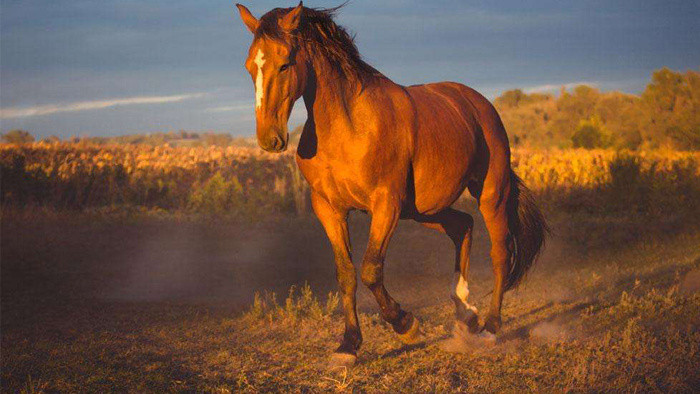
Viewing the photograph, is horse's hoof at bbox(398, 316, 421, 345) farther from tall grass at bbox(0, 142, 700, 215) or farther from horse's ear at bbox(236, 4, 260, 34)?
tall grass at bbox(0, 142, 700, 215)

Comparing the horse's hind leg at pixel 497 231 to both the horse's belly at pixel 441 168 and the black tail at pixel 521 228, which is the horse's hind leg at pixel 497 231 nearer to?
the black tail at pixel 521 228

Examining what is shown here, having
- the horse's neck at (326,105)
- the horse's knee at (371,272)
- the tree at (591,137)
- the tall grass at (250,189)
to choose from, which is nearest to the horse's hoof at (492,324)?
the horse's knee at (371,272)

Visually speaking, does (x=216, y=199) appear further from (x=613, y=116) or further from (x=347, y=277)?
(x=613, y=116)

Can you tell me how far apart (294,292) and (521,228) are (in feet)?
12.0

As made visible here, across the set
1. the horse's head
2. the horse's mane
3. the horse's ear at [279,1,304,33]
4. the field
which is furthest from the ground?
the horse's ear at [279,1,304,33]

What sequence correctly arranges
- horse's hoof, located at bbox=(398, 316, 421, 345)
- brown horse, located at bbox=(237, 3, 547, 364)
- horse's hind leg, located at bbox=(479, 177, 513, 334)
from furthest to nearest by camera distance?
horse's hind leg, located at bbox=(479, 177, 513, 334) < horse's hoof, located at bbox=(398, 316, 421, 345) < brown horse, located at bbox=(237, 3, 547, 364)

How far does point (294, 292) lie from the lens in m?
9.82

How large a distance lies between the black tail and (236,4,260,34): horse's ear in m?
3.40

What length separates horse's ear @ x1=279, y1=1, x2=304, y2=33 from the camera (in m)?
5.01

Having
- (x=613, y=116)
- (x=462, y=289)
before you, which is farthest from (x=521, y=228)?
(x=613, y=116)

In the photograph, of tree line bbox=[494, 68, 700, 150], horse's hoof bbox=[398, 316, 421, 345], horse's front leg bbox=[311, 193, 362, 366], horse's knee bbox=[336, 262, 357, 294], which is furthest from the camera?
tree line bbox=[494, 68, 700, 150]

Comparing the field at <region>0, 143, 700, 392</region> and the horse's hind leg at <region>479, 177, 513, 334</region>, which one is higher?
the horse's hind leg at <region>479, 177, 513, 334</region>

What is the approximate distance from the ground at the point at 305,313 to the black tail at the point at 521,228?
21.7 inches

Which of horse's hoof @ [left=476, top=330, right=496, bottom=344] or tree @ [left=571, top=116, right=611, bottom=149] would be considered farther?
tree @ [left=571, top=116, right=611, bottom=149]
